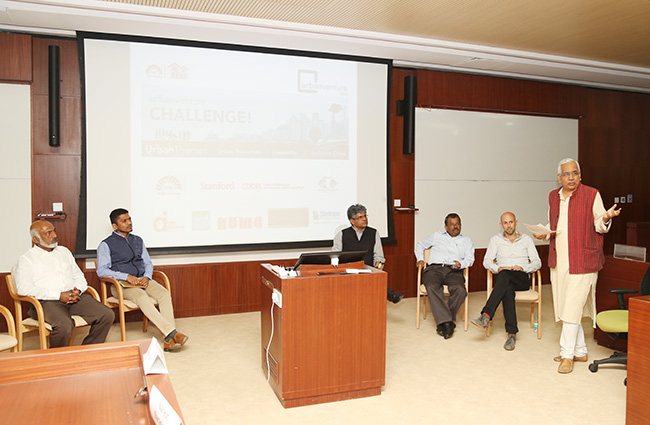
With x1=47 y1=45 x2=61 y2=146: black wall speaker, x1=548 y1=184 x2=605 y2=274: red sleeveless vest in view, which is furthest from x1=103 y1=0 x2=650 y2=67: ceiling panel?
x1=548 y1=184 x2=605 y2=274: red sleeveless vest

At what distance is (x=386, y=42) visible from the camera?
5609 millimetres

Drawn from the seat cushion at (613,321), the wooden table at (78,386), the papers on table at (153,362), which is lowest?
the seat cushion at (613,321)

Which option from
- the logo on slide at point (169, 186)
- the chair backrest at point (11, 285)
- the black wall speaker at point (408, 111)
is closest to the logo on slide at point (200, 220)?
the logo on slide at point (169, 186)

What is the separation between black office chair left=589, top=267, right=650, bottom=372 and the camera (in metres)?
3.66

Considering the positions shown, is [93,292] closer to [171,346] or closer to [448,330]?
[171,346]

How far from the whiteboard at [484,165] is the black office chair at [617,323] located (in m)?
2.93

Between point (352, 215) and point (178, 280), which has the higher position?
point (352, 215)

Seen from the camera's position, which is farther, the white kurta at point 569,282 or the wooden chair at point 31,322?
the white kurta at point 569,282

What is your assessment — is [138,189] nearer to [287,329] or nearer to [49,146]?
[49,146]

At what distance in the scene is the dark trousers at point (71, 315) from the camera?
150 inches

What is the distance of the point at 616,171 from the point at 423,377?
5.90 metres

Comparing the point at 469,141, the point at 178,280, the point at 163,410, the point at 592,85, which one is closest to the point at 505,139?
the point at 469,141

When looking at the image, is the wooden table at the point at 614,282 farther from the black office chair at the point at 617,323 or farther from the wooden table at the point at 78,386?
the wooden table at the point at 78,386

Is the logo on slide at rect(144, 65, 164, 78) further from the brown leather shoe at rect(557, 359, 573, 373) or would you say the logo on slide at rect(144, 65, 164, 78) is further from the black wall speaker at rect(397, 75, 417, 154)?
the brown leather shoe at rect(557, 359, 573, 373)
